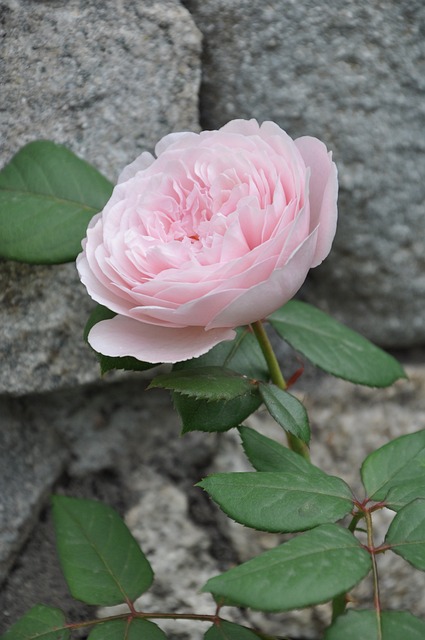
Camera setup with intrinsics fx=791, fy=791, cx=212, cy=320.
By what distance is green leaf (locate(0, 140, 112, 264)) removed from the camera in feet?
2.43

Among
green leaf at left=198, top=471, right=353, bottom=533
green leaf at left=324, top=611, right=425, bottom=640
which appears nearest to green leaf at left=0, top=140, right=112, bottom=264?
green leaf at left=198, top=471, right=353, bottom=533

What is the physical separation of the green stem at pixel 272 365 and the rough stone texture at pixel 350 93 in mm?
303

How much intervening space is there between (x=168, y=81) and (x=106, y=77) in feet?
0.24

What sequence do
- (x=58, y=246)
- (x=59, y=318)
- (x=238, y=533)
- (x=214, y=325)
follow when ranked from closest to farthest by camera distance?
1. (x=214, y=325)
2. (x=58, y=246)
3. (x=59, y=318)
4. (x=238, y=533)

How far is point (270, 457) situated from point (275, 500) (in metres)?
0.10

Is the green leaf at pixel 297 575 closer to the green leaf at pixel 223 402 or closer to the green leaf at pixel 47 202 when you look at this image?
the green leaf at pixel 223 402

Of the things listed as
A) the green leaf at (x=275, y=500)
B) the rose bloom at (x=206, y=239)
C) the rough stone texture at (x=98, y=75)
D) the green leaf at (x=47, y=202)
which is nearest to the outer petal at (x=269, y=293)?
the rose bloom at (x=206, y=239)

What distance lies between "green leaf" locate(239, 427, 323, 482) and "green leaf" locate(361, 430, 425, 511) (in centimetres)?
4

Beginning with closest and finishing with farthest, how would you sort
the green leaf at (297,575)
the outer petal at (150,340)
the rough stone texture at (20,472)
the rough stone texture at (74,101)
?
the green leaf at (297,575)
the outer petal at (150,340)
the rough stone texture at (74,101)
the rough stone texture at (20,472)

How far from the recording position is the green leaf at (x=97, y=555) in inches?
28.4

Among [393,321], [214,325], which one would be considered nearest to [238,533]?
[393,321]

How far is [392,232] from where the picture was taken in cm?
95

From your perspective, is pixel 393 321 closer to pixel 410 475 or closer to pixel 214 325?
pixel 410 475

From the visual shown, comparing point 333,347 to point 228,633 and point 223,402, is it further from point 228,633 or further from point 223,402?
point 228,633
